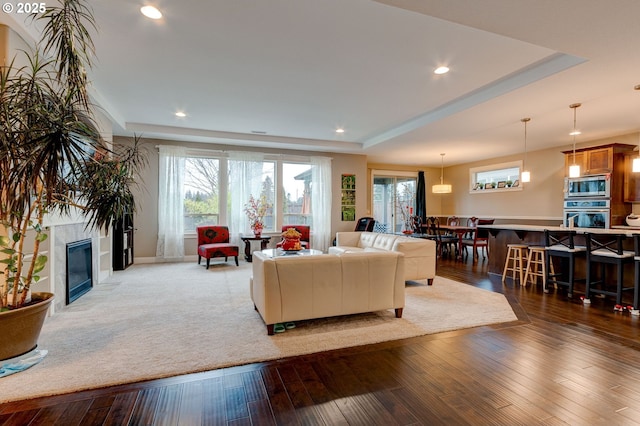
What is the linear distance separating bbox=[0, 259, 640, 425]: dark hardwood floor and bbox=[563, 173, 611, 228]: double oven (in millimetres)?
4010

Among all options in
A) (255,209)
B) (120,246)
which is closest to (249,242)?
(255,209)

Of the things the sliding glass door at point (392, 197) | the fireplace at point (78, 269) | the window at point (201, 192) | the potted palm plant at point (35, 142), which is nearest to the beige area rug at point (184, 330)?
the fireplace at point (78, 269)

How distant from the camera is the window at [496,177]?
7.92 meters

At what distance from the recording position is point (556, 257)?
15.7 feet

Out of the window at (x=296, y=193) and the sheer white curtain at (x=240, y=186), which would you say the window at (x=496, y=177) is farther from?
the sheer white curtain at (x=240, y=186)

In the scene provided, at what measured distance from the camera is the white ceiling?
7.80 ft

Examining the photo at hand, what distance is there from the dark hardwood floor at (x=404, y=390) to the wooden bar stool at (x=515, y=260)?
7.22ft

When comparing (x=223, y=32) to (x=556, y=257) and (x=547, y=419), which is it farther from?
(x=556, y=257)

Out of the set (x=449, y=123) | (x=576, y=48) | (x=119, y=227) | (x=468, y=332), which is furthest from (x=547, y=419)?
(x=119, y=227)

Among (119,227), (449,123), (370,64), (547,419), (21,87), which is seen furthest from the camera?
(119,227)

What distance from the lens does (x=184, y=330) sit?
2.88m

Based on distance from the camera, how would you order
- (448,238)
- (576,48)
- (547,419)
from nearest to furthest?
(547,419)
(576,48)
(448,238)

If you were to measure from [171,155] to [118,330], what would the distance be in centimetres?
451

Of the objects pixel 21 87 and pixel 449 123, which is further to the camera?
pixel 449 123
